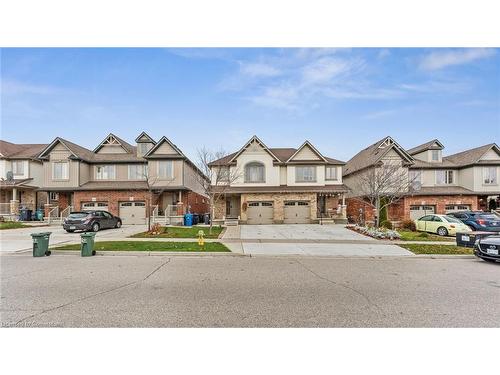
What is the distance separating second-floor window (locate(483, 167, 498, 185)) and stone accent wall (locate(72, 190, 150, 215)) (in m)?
33.6

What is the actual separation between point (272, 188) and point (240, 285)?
20772mm

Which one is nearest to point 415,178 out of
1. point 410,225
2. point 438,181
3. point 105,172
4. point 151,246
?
point 438,181

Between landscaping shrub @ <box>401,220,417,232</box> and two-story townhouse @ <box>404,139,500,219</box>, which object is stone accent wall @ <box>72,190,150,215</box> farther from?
two-story townhouse @ <box>404,139,500,219</box>

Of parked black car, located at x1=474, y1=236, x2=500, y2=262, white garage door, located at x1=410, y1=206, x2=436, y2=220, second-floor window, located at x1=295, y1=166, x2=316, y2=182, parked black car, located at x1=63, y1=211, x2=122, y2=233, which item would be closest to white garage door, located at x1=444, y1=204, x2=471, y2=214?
white garage door, located at x1=410, y1=206, x2=436, y2=220

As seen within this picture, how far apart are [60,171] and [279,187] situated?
852 inches

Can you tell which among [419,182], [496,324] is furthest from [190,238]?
[419,182]

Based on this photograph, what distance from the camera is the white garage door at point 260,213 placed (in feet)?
87.7

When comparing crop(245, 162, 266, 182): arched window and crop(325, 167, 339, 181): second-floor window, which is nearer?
crop(245, 162, 266, 182): arched window

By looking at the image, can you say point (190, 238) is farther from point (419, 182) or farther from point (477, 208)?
point (477, 208)

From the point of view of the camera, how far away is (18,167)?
30750 mm

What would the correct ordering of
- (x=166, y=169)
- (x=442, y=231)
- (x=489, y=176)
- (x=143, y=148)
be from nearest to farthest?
(x=442, y=231), (x=166, y=169), (x=489, y=176), (x=143, y=148)

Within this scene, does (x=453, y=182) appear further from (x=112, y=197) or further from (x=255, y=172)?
(x=112, y=197)

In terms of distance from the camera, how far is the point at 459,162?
30328 mm

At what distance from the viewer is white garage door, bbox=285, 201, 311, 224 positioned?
88.0 feet
